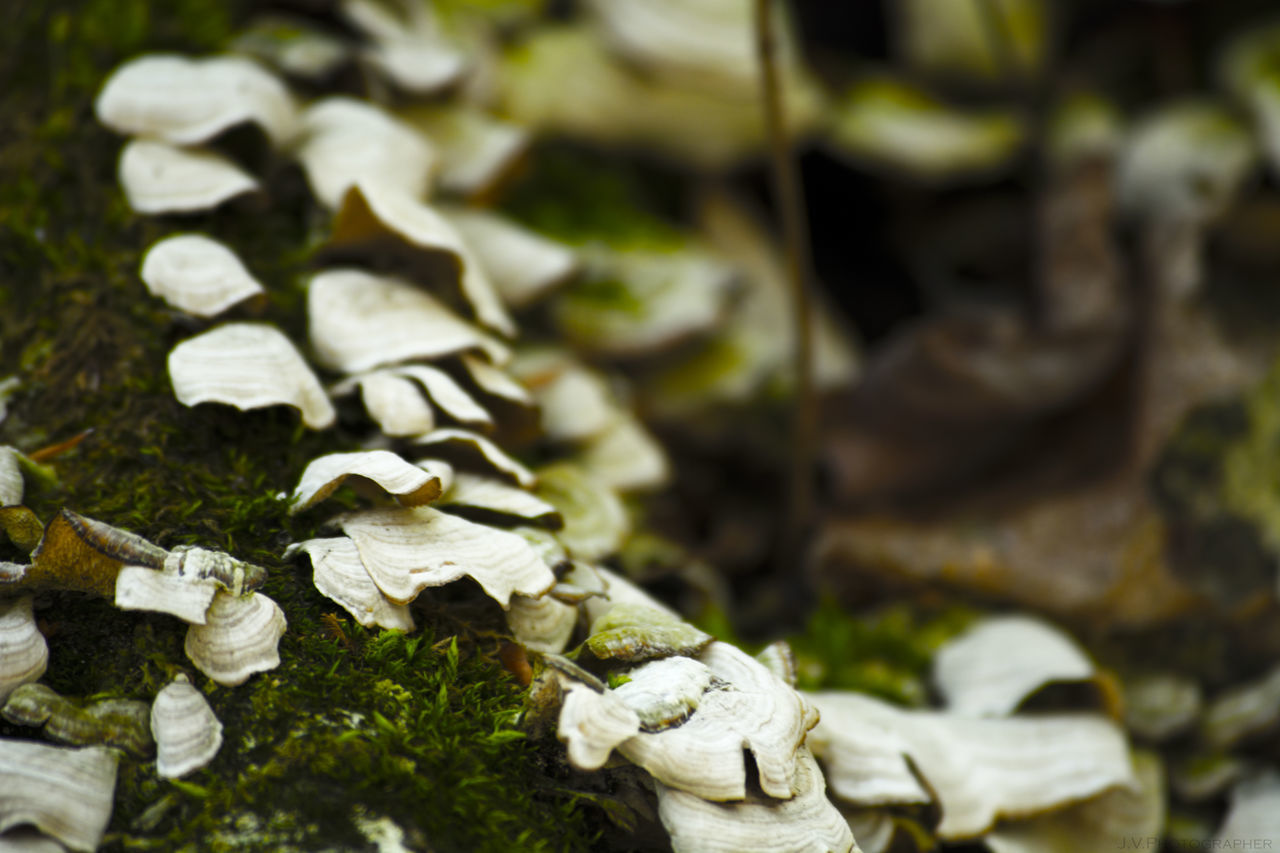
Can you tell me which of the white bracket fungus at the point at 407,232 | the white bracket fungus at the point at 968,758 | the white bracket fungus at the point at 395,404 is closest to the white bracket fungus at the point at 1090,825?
the white bracket fungus at the point at 968,758

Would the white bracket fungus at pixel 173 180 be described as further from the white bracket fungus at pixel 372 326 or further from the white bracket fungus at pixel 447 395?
the white bracket fungus at pixel 447 395

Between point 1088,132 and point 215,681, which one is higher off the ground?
point 1088,132

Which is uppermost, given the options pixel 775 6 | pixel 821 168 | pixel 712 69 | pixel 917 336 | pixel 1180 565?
pixel 775 6

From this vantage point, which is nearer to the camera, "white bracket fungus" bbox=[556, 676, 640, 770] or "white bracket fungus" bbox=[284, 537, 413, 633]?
"white bracket fungus" bbox=[556, 676, 640, 770]

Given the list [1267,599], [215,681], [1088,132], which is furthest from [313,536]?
[1088,132]

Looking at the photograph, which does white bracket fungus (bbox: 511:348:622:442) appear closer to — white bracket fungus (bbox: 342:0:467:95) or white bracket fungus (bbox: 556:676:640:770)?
white bracket fungus (bbox: 342:0:467:95)

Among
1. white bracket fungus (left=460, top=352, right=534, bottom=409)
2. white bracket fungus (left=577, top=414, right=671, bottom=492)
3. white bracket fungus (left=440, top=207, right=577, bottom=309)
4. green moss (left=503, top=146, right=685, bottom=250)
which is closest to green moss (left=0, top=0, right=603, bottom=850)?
white bracket fungus (left=460, top=352, right=534, bottom=409)

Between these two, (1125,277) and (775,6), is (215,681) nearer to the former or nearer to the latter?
(775,6)
